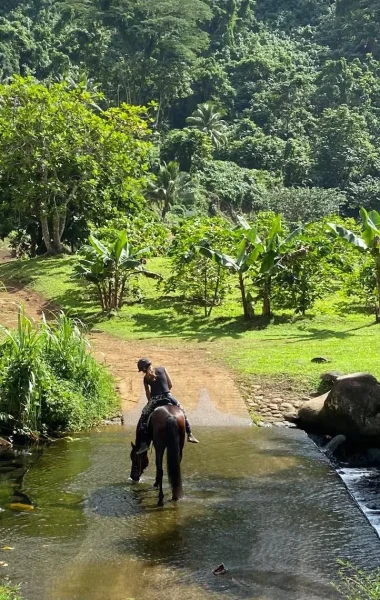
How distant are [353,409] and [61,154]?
17060 mm

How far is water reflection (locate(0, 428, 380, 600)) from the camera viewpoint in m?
5.87

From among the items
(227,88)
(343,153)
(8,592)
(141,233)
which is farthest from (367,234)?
(227,88)

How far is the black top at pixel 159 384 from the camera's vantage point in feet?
26.7

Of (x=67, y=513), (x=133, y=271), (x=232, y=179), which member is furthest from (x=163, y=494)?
(x=232, y=179)

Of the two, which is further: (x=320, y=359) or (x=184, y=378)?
(x=320, y=359)

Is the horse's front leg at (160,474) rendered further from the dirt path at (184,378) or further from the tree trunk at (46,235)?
the tree trunk at (46,235)

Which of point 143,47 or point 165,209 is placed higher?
point 143,47

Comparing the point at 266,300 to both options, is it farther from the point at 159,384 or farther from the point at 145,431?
the point at 145,431

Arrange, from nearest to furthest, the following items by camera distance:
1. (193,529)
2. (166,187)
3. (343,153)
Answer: (193,529) → (166,187) → (343,153)

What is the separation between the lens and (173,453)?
24.7 ft

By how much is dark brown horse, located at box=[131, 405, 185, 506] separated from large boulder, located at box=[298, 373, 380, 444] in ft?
10.7

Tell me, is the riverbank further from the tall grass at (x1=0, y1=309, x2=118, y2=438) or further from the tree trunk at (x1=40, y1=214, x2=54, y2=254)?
the tree trunk at (x1=40, y1=214, x2=54, y2=254)

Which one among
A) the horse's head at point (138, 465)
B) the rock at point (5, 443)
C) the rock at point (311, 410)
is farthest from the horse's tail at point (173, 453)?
the rock at point (311, 410)

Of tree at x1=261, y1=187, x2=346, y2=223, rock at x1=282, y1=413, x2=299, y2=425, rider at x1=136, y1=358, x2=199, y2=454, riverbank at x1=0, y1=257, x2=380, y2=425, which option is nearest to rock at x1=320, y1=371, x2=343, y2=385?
riverbank at x1=0, y1=257, x2=380, y2=425
